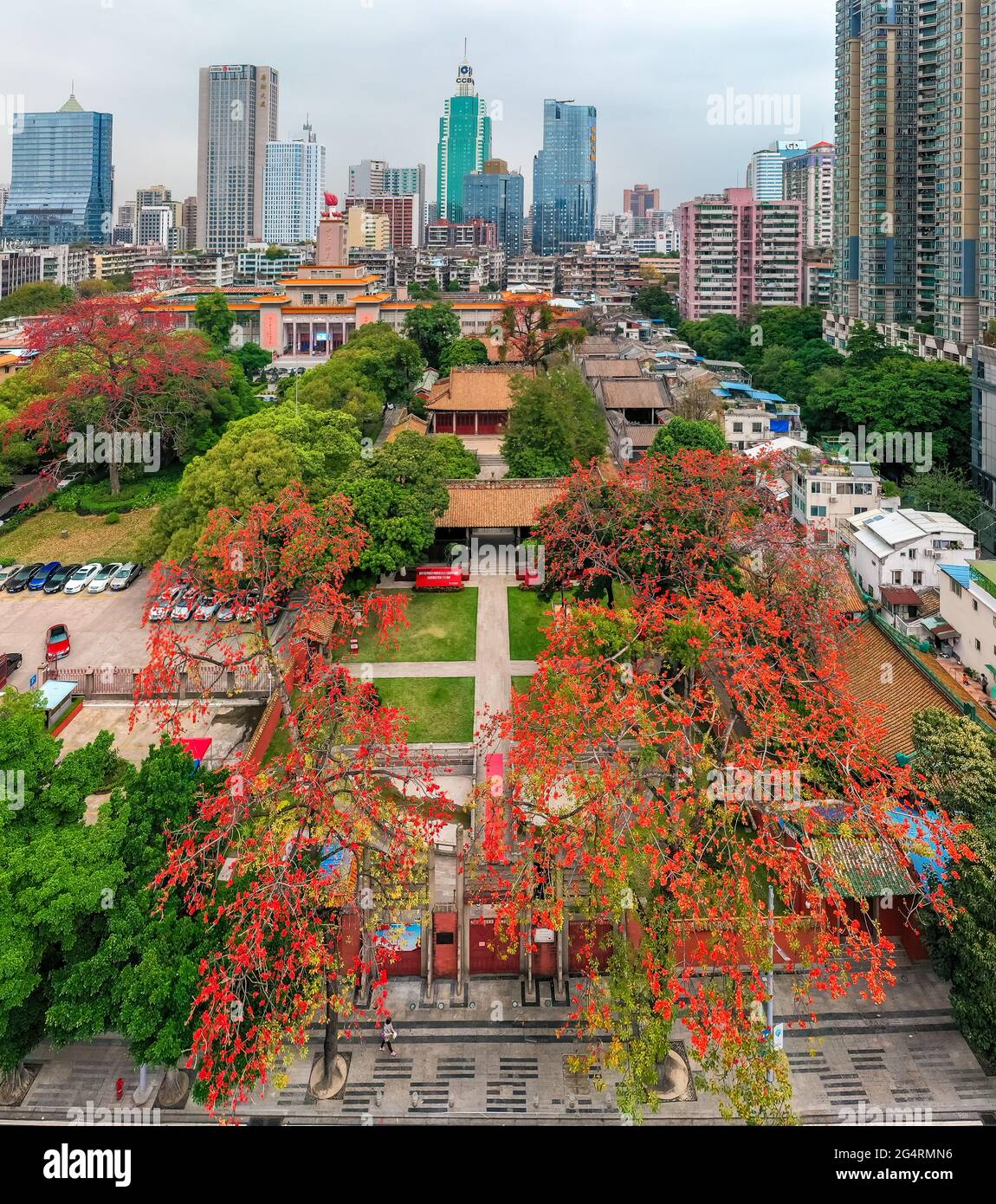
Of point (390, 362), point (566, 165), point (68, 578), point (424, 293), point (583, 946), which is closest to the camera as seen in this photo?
point (583, 946)

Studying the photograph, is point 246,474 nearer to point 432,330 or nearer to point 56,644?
point 56,644

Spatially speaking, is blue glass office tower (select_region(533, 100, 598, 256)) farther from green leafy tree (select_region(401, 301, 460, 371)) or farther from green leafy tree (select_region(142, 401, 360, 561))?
green leafy tree (select_region(142, 401, 360, 561))

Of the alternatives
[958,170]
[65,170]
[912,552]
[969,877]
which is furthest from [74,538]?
[65,170]

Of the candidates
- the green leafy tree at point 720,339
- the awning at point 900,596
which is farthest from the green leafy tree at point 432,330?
the awning at point 900,596

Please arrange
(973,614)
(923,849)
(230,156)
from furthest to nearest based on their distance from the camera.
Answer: (230,156) < (973,614) < (923,849)

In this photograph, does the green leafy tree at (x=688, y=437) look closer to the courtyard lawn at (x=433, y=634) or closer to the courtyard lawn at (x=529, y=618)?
the courtyard lawn at (x=529, y=618)

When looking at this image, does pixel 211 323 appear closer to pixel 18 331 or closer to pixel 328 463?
pixel 18 331
